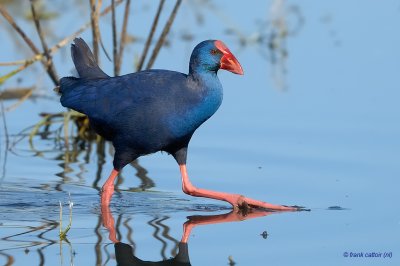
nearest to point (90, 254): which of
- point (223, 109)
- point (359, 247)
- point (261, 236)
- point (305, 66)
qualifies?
point (261, 236)

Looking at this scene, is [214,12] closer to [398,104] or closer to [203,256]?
[398,104]

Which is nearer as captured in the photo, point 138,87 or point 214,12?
point 138,87

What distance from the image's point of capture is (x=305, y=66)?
977cm

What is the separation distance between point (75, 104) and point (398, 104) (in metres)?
2.86

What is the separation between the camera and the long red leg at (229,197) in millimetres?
6557

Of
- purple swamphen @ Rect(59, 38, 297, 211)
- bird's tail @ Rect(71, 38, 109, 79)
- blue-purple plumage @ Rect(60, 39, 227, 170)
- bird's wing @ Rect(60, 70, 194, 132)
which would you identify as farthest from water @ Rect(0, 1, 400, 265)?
bird's tail @ Rect(71, 38, 109, 79)

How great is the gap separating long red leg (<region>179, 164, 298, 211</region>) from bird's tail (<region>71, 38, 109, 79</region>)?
75 centimetres

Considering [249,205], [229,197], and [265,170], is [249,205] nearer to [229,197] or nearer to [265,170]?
[229,197]

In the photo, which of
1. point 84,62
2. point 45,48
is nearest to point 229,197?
point 84,62

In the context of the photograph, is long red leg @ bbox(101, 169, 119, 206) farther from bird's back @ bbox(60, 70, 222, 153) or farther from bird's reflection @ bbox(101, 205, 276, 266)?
bird's back @ bbox(60, 70, 222, 153)

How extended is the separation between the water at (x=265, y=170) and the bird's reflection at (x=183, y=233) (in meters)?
0.03

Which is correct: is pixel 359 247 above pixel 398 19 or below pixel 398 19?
below

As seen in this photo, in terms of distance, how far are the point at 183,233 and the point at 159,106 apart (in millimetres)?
728

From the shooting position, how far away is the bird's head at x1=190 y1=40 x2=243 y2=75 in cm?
654
